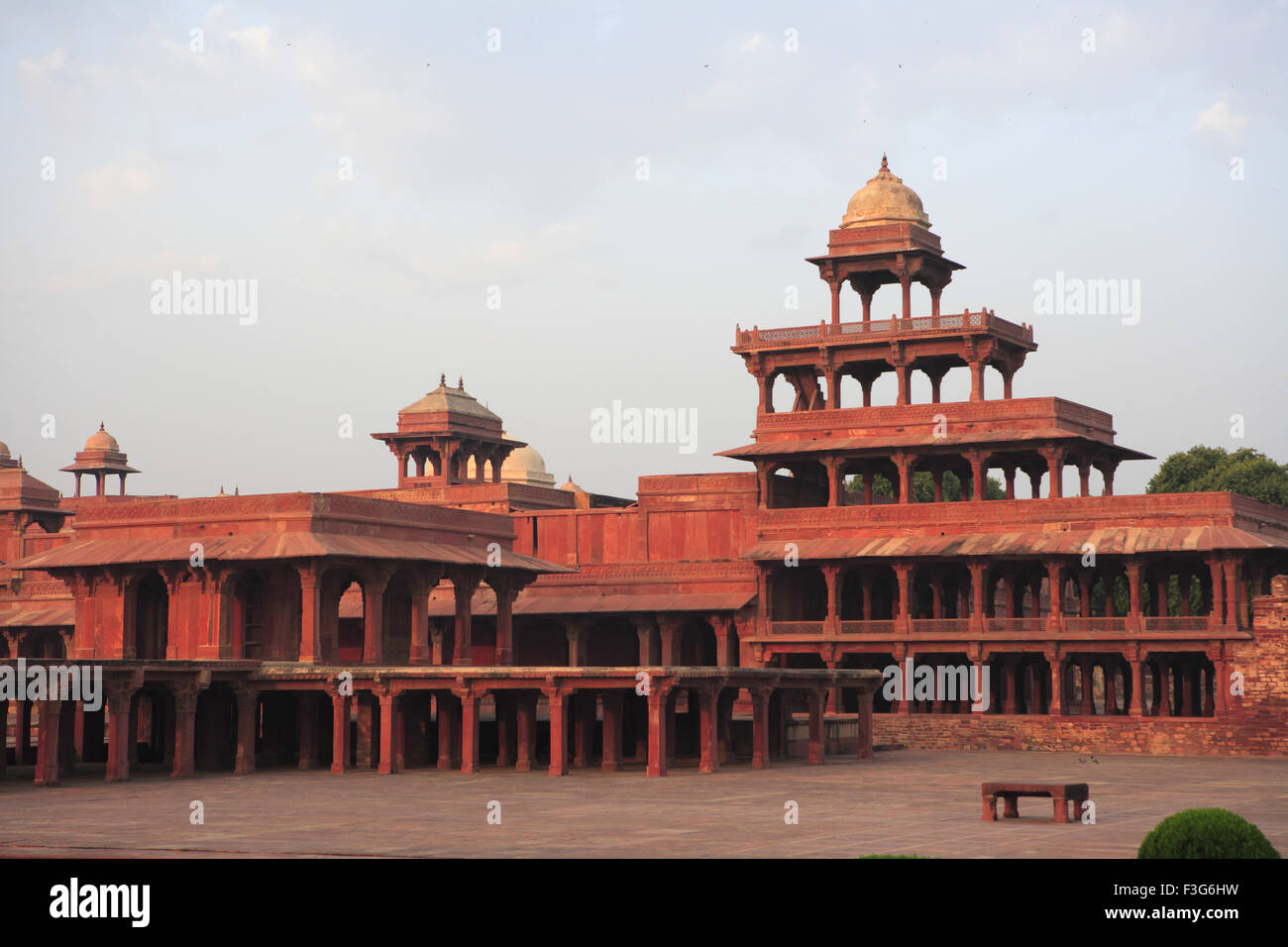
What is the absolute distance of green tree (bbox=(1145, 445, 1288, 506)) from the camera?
95375 millimetres

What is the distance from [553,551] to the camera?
73812mm

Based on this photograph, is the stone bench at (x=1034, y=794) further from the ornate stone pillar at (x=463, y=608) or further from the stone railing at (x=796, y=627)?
the stone railing at (x=796, y=627)

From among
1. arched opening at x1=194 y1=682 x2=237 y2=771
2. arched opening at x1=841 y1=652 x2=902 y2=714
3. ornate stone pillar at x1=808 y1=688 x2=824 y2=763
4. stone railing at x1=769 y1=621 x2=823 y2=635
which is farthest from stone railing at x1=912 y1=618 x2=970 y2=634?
arched opening at x1=194 y1=682 x2=237 y2=771

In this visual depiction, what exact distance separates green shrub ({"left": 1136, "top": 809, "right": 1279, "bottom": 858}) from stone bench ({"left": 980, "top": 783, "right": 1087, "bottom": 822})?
12.6m

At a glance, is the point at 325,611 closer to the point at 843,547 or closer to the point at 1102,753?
the point at 843,547

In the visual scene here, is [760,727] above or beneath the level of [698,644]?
beneath

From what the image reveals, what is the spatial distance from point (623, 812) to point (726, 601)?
35.6m

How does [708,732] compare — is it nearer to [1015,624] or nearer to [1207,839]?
[1015,624]

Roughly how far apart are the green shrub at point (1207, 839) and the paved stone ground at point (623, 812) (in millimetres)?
7180

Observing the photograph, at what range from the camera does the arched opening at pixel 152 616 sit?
56.1 m

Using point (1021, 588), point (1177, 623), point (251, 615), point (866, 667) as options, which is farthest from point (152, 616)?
point (1021, 588)

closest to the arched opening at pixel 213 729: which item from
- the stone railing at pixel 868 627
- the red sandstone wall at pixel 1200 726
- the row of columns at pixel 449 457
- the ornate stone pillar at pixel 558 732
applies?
the ornate stone pillar at pixel 558 732

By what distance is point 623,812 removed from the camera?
3306 centimetres
